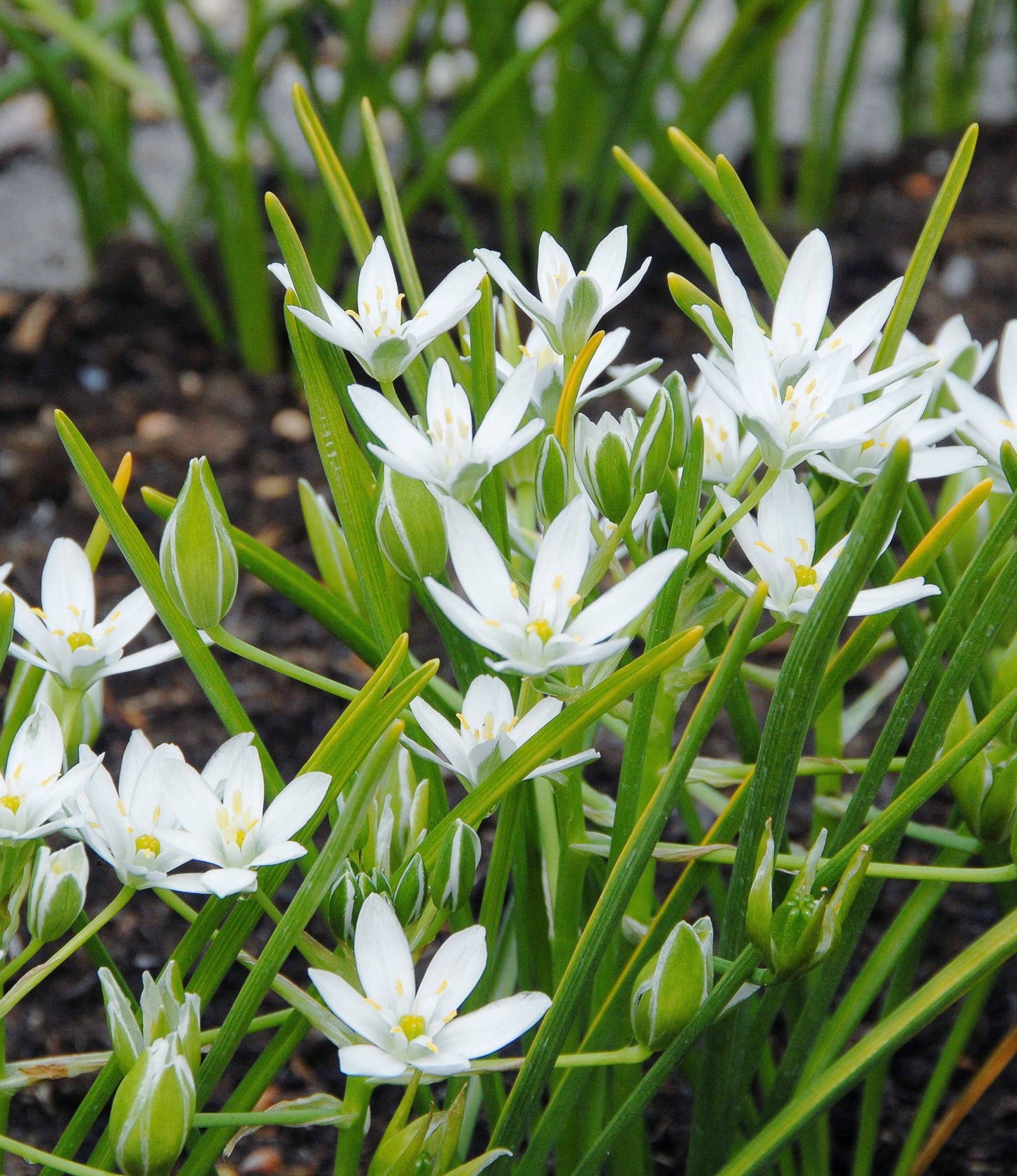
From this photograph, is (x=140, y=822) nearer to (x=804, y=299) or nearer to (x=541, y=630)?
(x=541, y=630)

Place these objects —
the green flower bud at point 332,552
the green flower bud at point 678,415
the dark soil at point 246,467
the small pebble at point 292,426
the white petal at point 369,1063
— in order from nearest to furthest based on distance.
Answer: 1. the white petal at point 369,1063
2. the green flower bud at point 678,415
3. the green flower bud at point 332,552
4. the dark soil at point 246,467
5. the small pebble at point 292,426

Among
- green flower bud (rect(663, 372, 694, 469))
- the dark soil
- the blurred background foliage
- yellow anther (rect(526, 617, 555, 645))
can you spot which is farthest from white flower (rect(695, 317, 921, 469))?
the blurred background foliage

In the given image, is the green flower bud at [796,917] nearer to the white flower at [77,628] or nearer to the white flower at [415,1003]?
the white flower at [415,1003]

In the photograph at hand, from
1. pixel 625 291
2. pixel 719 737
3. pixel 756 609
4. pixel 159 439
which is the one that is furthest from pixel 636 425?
pixel 159 439

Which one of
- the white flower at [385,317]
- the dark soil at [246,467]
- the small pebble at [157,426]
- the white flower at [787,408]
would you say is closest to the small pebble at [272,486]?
the dark soil at [246,467]

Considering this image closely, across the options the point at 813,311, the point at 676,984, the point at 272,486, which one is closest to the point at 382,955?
the point at 676,984

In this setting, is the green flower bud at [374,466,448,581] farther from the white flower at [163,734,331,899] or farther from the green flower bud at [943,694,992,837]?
the green flower bud at [943,694,992,837]
